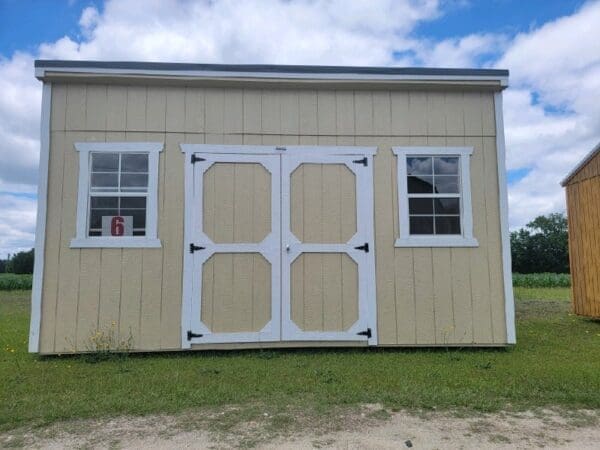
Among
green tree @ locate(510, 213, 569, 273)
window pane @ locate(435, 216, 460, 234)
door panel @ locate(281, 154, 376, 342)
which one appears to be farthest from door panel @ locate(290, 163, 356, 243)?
green tree @ locate(510, 213, 569, 273)

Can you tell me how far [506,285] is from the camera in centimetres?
Result: 555

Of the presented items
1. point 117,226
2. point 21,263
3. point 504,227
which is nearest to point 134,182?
point 117,226

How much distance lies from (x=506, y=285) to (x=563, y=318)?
3736mm

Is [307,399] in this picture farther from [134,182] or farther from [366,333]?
[134,182]

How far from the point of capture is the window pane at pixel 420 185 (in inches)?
224

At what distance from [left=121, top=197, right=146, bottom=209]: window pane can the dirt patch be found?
2.80m

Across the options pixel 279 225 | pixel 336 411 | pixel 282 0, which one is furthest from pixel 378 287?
pixel 282 0

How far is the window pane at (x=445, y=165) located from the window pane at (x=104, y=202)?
3.91 metres

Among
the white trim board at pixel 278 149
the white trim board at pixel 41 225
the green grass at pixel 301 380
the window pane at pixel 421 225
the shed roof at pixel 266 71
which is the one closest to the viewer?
the green grass at pixel 301 380

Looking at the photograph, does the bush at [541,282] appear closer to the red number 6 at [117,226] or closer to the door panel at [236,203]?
the door panel at [236,203]

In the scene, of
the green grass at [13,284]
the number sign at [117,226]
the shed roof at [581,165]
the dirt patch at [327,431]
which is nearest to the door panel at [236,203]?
the number sign at [117,226]

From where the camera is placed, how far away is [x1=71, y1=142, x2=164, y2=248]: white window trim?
209 inches

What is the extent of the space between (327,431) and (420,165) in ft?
12.2

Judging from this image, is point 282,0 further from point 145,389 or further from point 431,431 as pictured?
point 431,431
